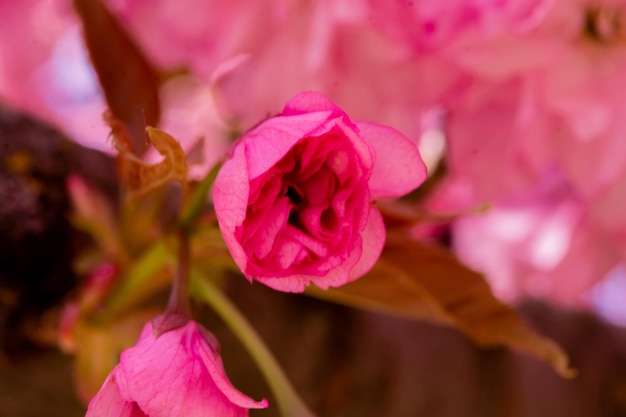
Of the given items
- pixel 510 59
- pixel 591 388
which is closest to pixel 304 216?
pixel 510 59

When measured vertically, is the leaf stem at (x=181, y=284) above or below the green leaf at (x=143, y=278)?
above

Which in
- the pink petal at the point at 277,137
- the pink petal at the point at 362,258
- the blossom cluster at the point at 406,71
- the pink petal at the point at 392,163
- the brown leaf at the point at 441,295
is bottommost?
the brown leaf at the point at 441,295

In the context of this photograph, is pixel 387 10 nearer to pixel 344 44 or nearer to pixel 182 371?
pixel 344 44

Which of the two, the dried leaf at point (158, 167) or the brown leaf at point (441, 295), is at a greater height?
the dried leaf at point (158, 167)

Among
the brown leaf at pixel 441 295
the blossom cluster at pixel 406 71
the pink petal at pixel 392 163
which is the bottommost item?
the brown leaf at pixel 441 295

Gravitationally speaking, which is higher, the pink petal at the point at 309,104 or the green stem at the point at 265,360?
the pink petal at the point at 309,104

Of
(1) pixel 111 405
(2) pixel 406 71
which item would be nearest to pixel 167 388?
(1) pixel 111 405
